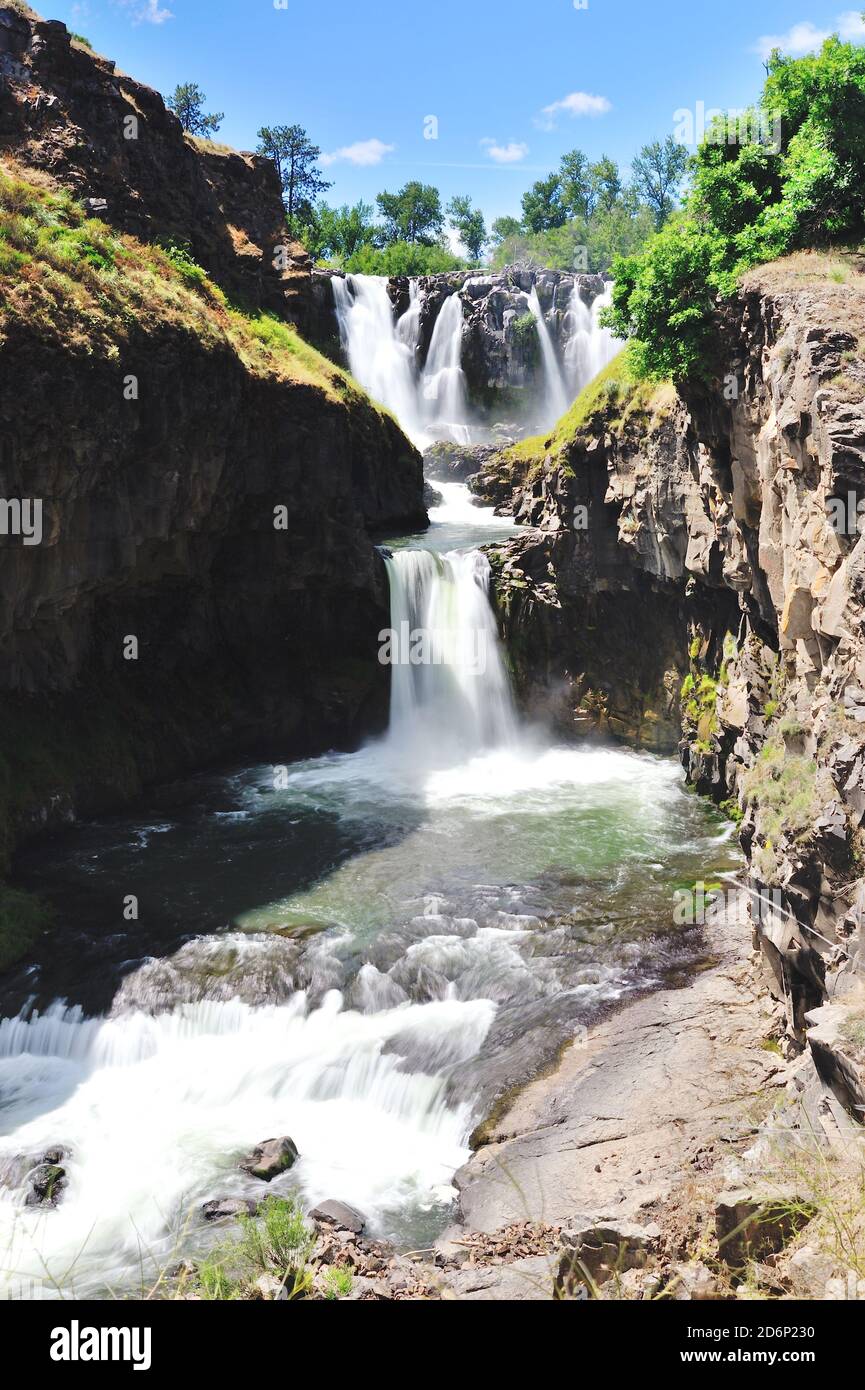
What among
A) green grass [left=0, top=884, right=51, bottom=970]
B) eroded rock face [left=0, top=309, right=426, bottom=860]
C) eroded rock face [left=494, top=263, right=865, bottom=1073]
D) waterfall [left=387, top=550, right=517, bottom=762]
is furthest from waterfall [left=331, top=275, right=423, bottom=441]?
green grass [left=0, top=884, right=51, bottom=970]

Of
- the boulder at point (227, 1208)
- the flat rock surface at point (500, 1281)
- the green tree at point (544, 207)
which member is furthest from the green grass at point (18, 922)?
the green tree at point (544, 207)

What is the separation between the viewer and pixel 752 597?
19.8m

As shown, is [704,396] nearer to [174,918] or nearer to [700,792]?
[700,792]

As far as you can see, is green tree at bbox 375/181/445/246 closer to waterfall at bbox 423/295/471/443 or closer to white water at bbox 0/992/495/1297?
waterfall at bbox 423/295/471/443

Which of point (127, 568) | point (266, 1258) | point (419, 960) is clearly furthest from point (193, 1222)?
point (127, 568)

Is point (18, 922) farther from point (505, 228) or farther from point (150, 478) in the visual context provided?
point (505, 228)

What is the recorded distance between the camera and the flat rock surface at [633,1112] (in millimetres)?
10211

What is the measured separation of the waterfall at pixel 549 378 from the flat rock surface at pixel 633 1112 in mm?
38792

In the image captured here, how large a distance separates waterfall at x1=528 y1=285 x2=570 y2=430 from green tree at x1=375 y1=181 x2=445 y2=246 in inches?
1489

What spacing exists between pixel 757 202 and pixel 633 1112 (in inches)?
689

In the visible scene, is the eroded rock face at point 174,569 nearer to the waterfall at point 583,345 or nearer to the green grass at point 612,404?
the green grass at point 612,404

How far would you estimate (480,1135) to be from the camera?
39.8 ft

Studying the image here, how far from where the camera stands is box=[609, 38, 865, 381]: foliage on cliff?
1764 cm

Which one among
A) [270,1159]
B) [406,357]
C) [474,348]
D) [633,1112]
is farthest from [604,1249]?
[474,348]
